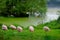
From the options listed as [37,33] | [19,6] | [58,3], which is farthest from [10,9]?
[58,3]

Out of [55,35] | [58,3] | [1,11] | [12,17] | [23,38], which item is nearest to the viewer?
[23,38]

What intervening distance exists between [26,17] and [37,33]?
15.0 feet

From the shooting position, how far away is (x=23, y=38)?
21.5ft

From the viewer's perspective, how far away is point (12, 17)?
11594 mm

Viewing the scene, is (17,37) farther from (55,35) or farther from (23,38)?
(55,35)

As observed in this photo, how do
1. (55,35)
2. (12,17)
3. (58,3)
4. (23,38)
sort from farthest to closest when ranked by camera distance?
(58,3)
(12,17)
(55,35)
(23,38)

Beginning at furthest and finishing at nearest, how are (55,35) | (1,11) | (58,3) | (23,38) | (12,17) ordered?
(58,3)
(1,11)
(12,17)
(55,35)
(23,38)

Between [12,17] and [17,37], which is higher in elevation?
[17,37]

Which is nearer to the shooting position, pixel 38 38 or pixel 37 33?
pixel 38 38

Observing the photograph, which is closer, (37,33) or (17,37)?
(17,37)

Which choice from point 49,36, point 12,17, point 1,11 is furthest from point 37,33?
point 1,11

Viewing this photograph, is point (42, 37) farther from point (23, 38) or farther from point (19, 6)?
point (19, 6)

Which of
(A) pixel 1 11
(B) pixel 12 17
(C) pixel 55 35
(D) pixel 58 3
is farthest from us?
(D) pixel 58 3

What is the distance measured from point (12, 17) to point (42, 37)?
4.96 m
